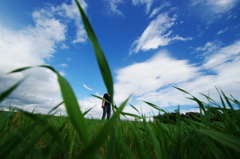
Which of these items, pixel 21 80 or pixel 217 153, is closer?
pixel 21 80

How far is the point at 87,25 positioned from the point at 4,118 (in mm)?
945

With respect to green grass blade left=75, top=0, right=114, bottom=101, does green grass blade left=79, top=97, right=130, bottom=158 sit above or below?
below

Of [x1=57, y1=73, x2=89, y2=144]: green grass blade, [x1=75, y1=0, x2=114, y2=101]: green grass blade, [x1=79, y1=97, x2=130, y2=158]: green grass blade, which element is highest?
[x1=75, y1=0, x2=114, y2=101]: green grass blade

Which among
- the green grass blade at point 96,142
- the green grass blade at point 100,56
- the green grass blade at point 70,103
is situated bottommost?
the green grass blade at point 96,142

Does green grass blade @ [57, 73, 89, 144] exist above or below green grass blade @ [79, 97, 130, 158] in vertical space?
above

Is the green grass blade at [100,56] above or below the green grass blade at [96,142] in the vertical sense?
above

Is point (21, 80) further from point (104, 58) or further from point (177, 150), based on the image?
point (177, 150)

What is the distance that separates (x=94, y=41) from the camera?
1.17 feet

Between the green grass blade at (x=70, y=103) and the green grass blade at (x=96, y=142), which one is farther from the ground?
the green grass blade at (x=70, y=103)

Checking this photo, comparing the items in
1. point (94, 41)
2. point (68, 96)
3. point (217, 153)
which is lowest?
point (217, 153)

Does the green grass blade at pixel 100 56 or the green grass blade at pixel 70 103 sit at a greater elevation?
the green grass blade at pixel 100 56

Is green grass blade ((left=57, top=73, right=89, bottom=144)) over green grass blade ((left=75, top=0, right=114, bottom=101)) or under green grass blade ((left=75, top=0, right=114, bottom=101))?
under

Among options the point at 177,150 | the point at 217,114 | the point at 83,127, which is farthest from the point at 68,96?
the point at 217,114

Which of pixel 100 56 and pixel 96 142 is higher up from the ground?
pixel 100 56
